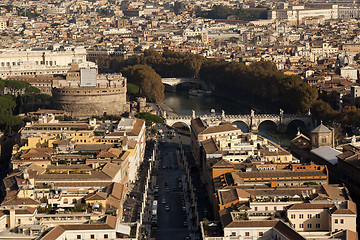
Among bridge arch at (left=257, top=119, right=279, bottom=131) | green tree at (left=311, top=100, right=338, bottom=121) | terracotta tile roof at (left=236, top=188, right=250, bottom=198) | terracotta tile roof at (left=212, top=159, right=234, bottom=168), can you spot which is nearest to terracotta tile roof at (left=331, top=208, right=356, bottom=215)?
terracotta tile roof at (left=236, top=188, right=250, bottom=198)

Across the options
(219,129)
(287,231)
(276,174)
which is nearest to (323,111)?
(219,129)

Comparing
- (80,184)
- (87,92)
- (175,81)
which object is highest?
(80,184)

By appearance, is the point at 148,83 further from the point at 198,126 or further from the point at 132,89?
the point at 198,126

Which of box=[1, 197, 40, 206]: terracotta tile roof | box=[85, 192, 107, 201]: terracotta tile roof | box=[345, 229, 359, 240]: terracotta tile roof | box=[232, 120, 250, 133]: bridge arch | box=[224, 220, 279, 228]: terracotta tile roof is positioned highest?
box=[1, 197, 40, 206]: terracotta tile roof

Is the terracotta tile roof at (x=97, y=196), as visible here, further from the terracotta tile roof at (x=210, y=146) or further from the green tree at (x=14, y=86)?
the green tree at (x=14, y=86)

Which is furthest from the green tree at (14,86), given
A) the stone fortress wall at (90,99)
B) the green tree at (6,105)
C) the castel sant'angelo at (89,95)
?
the stone fortress wall at (90,99)

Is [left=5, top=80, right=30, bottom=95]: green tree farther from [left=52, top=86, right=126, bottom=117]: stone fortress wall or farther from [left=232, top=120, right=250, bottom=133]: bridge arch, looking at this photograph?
[left=232, top=120, right=250, bottom=133]: bridge arch

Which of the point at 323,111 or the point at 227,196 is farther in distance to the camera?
the point at 323,111
